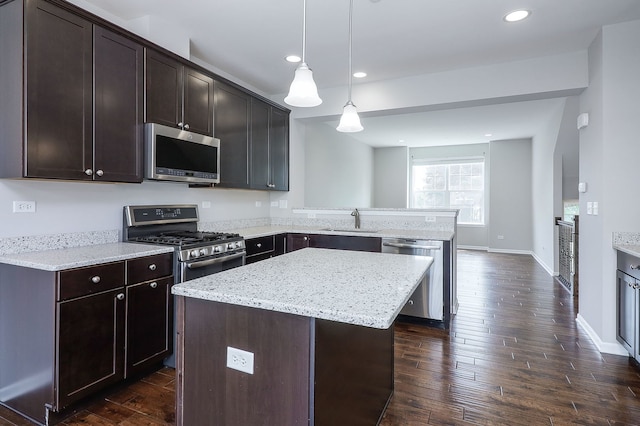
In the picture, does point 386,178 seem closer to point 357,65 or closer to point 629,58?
point 357,65

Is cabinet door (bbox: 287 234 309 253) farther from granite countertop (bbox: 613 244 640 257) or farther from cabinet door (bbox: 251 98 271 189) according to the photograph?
granite countertop (bbox: 613 244 640 257)

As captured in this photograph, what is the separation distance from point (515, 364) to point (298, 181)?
130 inches

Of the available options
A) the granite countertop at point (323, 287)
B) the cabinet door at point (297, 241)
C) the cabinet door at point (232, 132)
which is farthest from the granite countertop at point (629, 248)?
the cabinet door at point (232, 132)

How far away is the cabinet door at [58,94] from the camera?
191cm

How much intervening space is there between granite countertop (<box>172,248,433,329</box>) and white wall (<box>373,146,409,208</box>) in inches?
297

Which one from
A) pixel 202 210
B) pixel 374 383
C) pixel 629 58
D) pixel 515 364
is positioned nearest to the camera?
pixel 374 383

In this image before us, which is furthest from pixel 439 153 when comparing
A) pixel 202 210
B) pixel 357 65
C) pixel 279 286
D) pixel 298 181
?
pixel 279 286

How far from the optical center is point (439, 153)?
9.07m

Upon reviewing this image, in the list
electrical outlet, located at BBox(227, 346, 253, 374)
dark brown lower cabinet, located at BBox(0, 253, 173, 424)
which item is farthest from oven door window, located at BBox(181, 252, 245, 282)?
electrical outlet, located at BBox(227, 346, 253, 374)

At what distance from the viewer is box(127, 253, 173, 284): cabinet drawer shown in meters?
2.19

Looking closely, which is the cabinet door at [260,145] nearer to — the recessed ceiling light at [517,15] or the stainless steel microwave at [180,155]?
the stainless steel microwave at [180,155]

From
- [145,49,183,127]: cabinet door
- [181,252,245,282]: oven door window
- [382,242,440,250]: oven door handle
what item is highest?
[145,49,183,127]: cabinet door

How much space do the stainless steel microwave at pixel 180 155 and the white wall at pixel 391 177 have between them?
6803mm

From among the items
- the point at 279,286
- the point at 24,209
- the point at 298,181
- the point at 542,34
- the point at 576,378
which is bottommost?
the point at 576,378
